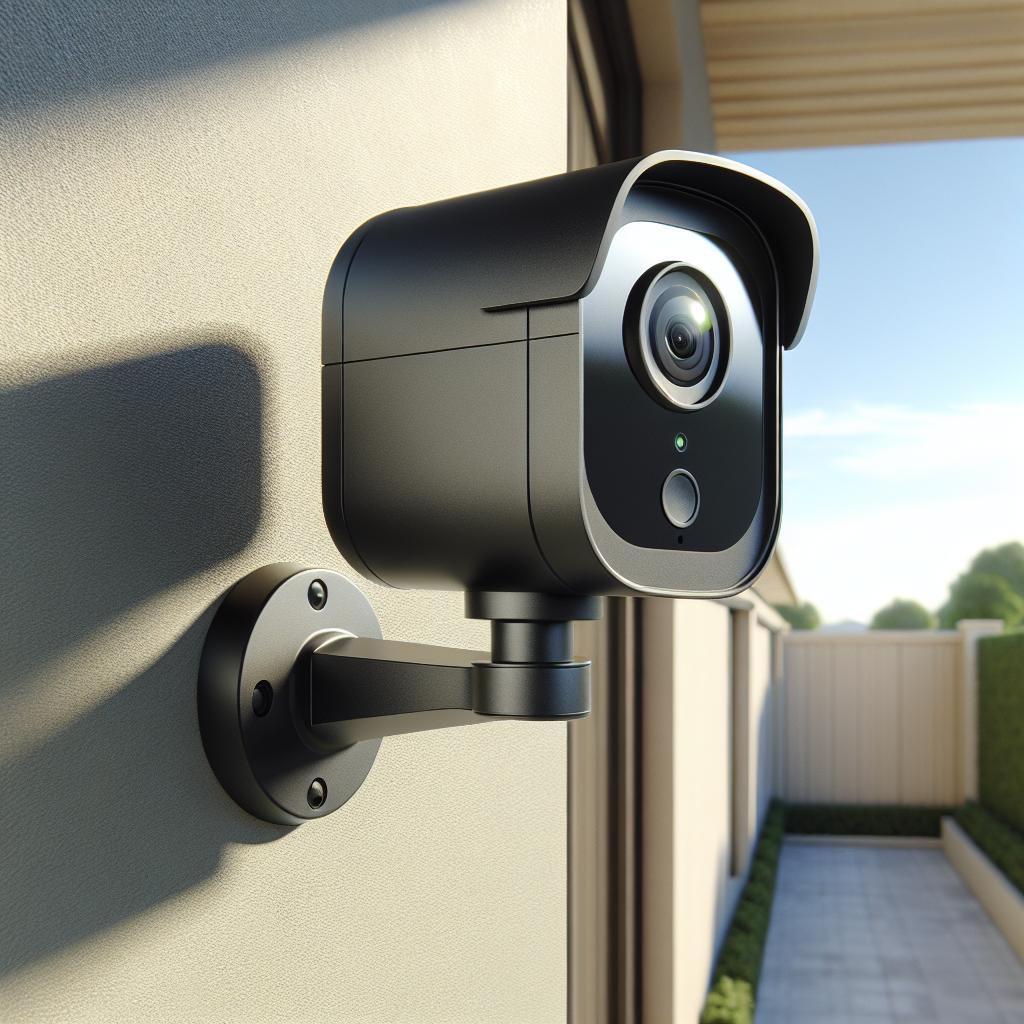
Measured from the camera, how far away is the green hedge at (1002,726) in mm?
8961

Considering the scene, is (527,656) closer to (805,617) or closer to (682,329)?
(682,329)

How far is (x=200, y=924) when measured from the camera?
47 cm

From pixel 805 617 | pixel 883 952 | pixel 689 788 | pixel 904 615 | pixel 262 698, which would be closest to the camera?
pixel 262 698

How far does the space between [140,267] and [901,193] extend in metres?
51.4

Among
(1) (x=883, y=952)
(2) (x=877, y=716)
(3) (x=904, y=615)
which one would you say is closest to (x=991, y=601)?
(3) (x=904, y=615)

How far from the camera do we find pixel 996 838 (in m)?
8.58

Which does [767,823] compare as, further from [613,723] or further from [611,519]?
[611,519]

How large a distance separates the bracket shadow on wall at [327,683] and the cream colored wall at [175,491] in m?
0.01

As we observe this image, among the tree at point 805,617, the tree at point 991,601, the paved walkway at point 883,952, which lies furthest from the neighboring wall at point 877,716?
the tree at point 805,617

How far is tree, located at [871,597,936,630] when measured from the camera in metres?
28.0

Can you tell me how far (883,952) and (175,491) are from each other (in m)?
7.70

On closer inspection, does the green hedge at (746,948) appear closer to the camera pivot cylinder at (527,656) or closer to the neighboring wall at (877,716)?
the neighboring wall at (877,716)

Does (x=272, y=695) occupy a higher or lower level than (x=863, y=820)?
higher

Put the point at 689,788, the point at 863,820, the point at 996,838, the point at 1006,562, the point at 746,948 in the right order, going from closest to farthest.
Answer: the point at 689,788
the point at 746,948
the point at 996,838
the point at 863,820
the point at 1006,562
